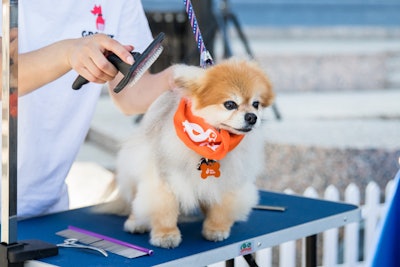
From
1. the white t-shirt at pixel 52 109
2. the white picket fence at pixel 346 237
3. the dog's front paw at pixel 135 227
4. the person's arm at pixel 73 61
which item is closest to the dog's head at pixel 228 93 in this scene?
the person's arm at pixel 73 61

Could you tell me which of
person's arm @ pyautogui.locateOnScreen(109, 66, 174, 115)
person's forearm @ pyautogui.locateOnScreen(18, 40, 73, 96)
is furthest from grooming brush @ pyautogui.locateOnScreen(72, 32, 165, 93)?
person's arm @ pyautogui.locateOnScreen(109, 66, 174, 115)

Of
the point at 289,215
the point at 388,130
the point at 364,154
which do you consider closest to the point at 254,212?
the point at 289,215

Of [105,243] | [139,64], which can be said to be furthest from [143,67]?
[105,243]

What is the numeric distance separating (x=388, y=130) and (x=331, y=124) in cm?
40

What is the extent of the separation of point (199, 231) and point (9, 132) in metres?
0.53

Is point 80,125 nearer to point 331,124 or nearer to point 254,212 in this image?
point 254,212

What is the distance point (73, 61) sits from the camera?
1.48 meters

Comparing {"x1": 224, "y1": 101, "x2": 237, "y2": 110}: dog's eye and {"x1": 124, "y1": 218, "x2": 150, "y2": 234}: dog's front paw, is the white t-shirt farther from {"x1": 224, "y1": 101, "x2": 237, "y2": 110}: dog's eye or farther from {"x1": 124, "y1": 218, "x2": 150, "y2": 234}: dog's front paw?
{"x1": 224, "y1": 101, "x2": 237, "y2": 110}: dog's eye

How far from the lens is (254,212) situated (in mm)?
1901

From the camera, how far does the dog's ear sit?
5.18 ft

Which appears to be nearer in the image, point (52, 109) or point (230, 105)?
point (230, 105)

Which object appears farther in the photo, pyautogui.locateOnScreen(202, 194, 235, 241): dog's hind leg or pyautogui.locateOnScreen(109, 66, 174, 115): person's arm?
pyautogui.locateOnScreen(109, 66, 174, 115): person's arm

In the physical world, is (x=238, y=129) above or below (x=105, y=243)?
above

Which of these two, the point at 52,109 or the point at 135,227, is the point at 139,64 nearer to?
the point at 135,227
